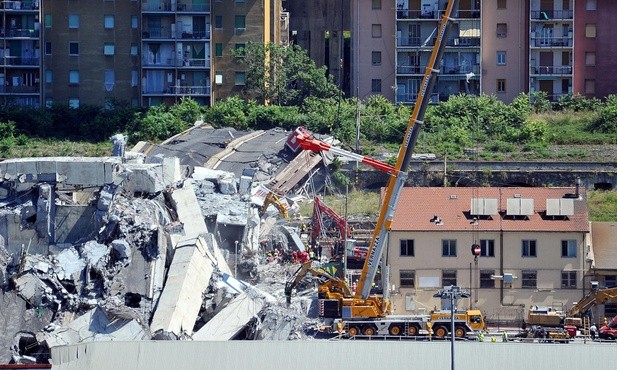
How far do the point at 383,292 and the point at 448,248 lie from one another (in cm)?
247

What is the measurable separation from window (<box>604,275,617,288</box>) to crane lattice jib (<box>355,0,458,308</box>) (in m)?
6.57

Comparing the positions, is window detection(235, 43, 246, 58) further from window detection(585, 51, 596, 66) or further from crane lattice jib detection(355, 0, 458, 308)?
crane lattice jib detection(355, 0, 458, 308)

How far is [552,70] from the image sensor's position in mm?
78062

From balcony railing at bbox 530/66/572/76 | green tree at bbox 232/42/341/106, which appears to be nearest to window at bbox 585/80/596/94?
balcony railing at bbox 530/66/572/76

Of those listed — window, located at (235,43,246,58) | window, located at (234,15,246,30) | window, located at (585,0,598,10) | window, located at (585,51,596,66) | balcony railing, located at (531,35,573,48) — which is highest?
window, located at (585,0,598,10)

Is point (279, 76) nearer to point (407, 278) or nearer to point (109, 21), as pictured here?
point (109, 21)

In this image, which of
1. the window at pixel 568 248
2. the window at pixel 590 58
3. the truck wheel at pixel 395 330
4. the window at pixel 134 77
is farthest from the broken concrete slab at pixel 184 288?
the window at pixel 590 58

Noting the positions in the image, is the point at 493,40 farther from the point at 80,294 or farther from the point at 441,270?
the point at 80,294

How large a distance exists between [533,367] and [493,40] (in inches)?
1383

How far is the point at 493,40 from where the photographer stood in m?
78.2

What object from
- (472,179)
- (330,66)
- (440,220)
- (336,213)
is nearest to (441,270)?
(440,220)

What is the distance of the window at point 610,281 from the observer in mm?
54500

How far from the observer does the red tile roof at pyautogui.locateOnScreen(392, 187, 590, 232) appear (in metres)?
54.8

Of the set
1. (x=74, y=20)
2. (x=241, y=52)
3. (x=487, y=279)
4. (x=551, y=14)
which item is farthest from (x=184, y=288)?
(x=551, y=14)
